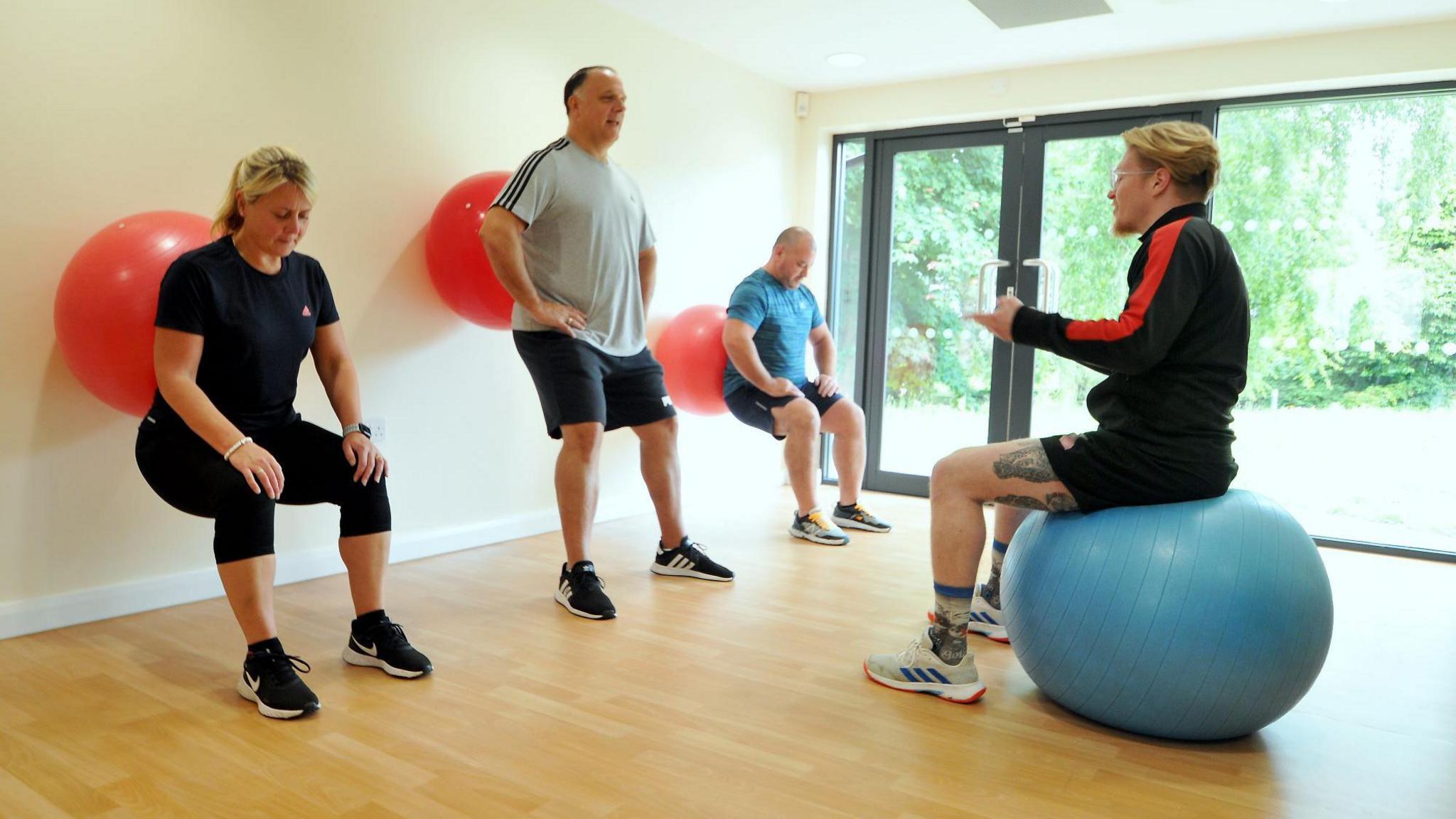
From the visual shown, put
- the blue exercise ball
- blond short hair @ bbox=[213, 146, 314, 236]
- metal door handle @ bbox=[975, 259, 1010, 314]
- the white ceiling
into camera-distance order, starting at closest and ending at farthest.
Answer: the blue exercise ball
blond short hair @ bbox=[213, 146, 314, 236]
the white ceiling
metal door handle @ bbox=[975, 259, 1010, 314]

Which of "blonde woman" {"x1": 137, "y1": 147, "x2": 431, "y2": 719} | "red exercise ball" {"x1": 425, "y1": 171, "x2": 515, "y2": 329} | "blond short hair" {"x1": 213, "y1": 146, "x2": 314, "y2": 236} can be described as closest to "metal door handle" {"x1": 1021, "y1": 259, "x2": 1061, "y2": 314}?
"red exercise ball" {"x1": 425, "y1": 171, "x2": 515, "y2": 329}

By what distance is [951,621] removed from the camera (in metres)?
2.21

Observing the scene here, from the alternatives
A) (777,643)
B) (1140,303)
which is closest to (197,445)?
(777,643)

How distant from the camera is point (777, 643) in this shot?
261 centimetres

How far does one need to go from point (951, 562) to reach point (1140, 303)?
67 cm

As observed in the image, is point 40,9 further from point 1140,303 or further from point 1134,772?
point 1134,772

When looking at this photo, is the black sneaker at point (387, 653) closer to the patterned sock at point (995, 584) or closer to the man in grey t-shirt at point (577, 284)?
the man in grey t-shirt at point (577, 284)

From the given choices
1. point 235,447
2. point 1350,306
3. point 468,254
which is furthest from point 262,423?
point 1350,306

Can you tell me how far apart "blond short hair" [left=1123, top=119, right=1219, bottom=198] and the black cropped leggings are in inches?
72.2

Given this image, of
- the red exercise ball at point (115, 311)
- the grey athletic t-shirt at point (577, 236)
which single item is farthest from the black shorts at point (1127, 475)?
the red exercise ball at point (115, 311)

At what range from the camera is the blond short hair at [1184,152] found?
6.61 ft

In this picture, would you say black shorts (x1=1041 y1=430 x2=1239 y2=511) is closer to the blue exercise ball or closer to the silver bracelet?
the blue exercise ball

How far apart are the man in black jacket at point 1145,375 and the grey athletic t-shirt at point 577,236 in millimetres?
1219

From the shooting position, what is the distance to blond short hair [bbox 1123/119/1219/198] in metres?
2.01
